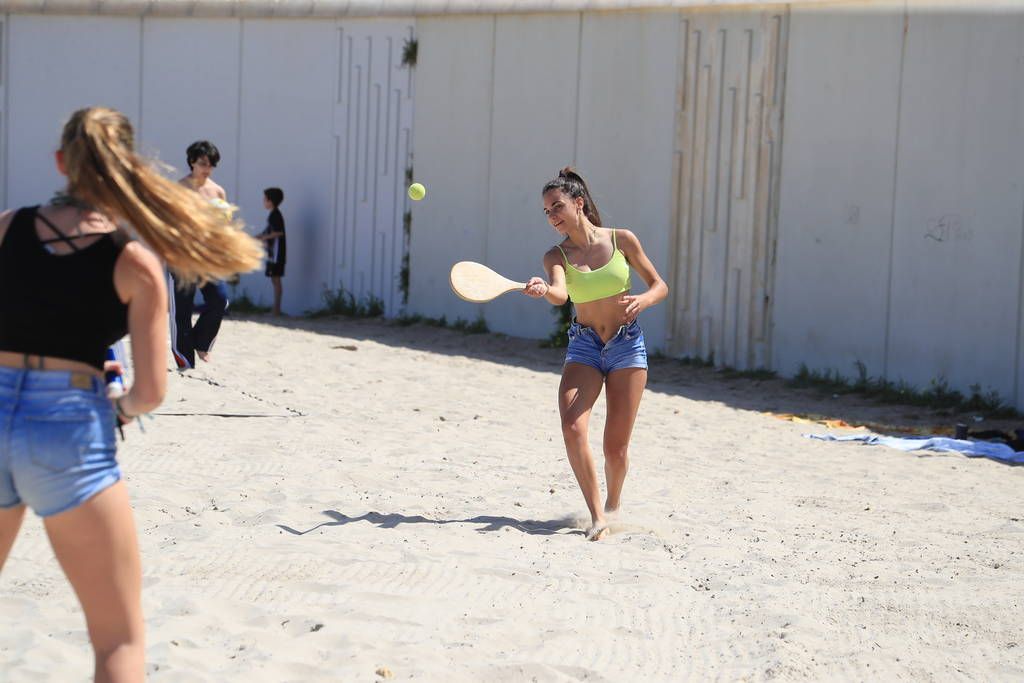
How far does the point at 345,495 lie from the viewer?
722cm

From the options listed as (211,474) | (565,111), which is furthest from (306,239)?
(211,474)

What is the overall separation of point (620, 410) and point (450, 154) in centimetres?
962

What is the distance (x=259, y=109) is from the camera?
1766 cm

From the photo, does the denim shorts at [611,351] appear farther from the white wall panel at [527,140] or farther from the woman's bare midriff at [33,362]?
the white wall panel at [527,140]

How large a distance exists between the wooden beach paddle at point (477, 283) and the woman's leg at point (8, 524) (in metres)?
3.04

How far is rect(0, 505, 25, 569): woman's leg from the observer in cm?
347

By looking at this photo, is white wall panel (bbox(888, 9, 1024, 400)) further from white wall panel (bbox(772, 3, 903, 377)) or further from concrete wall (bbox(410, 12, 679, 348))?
concrete wall (bbox(410, 12, 679, 348))

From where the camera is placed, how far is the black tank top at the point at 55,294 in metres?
3.31

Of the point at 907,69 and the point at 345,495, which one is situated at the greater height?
the point at 907,69

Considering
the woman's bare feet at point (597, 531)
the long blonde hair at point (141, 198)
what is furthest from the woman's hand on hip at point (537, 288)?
the long blonde hair at point (141, 198)

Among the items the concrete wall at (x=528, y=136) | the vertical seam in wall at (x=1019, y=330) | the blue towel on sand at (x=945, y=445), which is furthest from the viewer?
the concrete wall at (x=528, y=136)

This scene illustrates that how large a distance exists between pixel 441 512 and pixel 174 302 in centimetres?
461

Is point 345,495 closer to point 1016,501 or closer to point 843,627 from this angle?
point 843,627

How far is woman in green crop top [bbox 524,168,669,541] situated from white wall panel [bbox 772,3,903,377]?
5707mm
